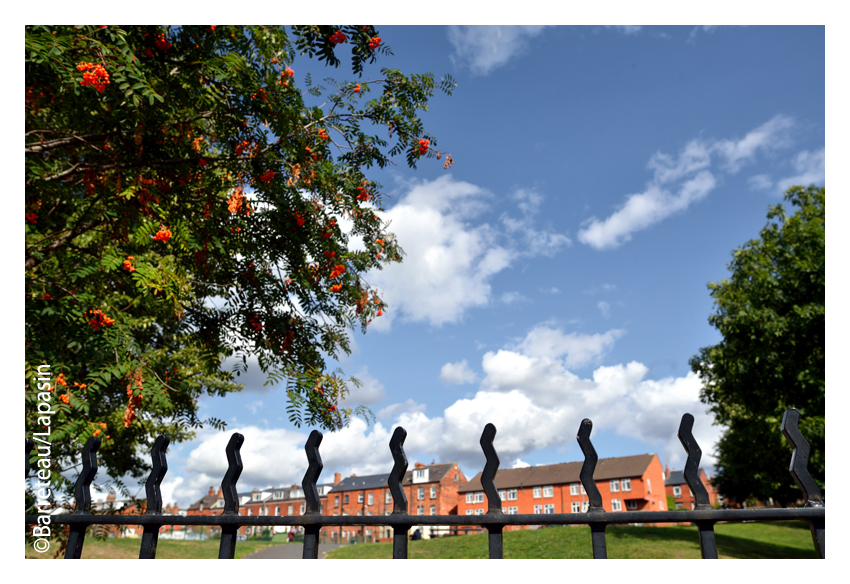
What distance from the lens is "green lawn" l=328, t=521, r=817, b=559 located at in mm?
15948

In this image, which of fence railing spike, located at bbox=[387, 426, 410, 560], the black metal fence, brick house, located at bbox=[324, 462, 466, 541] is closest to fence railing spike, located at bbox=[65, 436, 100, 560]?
the black metal fence

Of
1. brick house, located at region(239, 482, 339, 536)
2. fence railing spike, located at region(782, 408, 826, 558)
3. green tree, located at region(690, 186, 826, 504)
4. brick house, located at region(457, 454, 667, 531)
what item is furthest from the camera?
brick house, located at region(239, 482, 339, 536)

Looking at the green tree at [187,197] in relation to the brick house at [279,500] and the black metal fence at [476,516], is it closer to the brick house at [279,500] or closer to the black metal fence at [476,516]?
the black metal fence at [476,516]

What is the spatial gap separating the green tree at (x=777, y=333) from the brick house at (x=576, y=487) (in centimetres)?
4012

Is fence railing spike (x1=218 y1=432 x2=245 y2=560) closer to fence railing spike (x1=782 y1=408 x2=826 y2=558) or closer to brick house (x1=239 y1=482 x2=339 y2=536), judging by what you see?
fence railing spike (x1=782 y1=408 x2=826 y2=558)

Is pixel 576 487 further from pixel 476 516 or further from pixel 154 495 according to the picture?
pixel 154 495

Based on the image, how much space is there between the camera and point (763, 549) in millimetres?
18172

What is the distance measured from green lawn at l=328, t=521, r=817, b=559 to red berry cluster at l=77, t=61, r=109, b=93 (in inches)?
602

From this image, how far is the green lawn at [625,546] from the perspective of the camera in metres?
15.9

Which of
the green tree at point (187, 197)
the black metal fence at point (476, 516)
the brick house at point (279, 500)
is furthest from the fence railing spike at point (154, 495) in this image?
the brick house at point (279, 500)

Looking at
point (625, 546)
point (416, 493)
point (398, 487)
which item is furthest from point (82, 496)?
point (416, 493)

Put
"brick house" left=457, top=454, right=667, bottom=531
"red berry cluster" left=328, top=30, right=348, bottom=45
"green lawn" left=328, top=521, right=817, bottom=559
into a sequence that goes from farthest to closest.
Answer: "brick house" left=457, top=454, right=667, bottom=531 < "green lawn" left=328, top=521, right=817, bottom=559 < "red berry cluster" left=328, top=30, right=348, bottom=45
